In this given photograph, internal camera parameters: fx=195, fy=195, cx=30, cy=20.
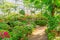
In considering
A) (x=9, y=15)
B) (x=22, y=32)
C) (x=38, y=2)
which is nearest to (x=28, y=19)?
(x=9, y=15)

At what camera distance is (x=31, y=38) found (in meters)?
15.3

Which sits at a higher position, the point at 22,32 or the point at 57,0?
the point at 57,0

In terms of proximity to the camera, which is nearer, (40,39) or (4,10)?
(40,39)

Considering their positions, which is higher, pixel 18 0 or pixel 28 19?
pixel 18 0

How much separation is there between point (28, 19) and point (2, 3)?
Result: 3.78m

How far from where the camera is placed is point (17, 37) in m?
13.2

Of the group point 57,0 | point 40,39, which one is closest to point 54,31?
point 40,39

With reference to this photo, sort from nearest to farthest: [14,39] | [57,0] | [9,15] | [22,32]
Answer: [14,39], [22,32], [57,0], [9,15]

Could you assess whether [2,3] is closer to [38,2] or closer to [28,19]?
[28,19]

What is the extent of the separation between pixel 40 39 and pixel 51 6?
3531 mm

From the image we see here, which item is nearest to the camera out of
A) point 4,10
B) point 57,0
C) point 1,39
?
point 1,39

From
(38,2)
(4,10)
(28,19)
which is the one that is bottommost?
(28,19)

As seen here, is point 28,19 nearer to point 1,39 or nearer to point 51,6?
point 51,6

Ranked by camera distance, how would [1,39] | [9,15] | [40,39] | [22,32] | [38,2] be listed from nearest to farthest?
1. [1,39]
2. [22,32]
3. [40,39]
4. [38,2]
5. [9,15]
